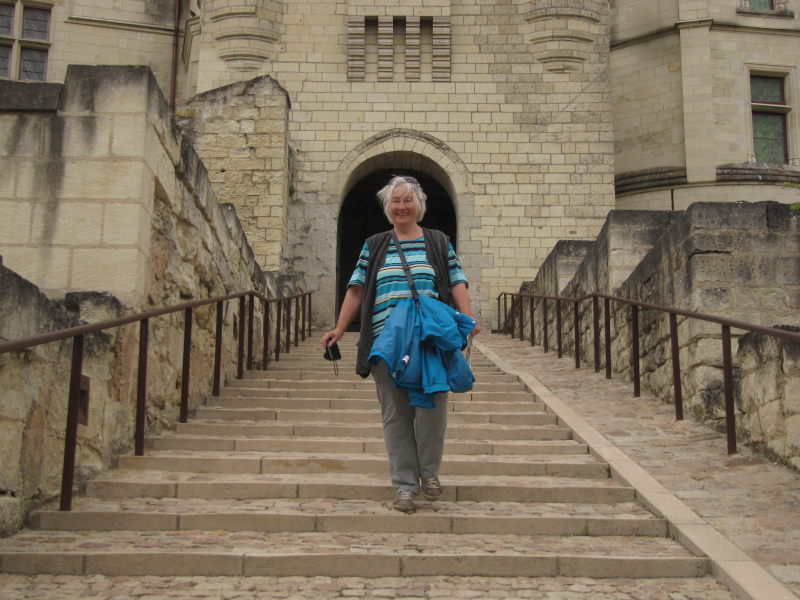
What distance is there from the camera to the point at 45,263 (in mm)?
5137

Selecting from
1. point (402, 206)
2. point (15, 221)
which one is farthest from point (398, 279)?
point (15, 221)

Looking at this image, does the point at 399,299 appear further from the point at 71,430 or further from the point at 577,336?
the point at 577,336

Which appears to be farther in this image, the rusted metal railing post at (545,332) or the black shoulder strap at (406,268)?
the rusted metal railing post at (545,332)

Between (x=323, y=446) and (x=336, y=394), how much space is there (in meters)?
1.70

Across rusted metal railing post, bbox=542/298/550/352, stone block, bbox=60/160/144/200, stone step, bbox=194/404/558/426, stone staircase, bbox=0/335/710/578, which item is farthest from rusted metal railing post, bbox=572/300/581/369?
stone block, bbox=60/160/144/200

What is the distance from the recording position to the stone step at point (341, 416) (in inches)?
245

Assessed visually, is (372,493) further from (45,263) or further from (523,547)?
(45,263)

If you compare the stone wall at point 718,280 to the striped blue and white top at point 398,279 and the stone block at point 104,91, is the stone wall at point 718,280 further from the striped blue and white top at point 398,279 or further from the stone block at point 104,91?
the stone block at point 104,91

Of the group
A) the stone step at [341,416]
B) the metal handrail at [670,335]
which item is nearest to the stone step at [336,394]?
the stone step at [341,416]

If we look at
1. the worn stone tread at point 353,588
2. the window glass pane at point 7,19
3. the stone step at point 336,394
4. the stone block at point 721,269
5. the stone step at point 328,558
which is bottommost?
the worn stone tread at point 353,588

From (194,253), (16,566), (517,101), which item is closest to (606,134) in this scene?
(517,101)

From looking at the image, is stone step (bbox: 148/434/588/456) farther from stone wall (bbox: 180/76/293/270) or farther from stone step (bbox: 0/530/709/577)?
stone wall (bbox: 180/76/293/270)

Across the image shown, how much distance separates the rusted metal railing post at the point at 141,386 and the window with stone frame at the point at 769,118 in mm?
14761

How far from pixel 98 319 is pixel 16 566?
1795 mm
